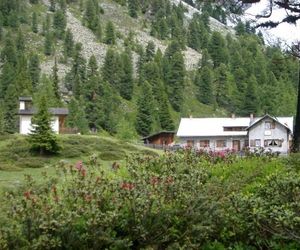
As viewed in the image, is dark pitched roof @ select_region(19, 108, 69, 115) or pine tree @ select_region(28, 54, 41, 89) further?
pine tree @ select_region(28, 54, 41, 89)

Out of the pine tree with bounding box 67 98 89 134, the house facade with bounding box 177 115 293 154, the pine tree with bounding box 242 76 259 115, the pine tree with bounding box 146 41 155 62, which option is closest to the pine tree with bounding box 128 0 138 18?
the pine tree with bounding box 146 41 155 62

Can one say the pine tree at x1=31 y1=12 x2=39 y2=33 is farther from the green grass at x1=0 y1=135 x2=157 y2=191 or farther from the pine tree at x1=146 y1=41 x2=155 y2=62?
the green grass at x1=0 y1=135 x2=157 y2=191

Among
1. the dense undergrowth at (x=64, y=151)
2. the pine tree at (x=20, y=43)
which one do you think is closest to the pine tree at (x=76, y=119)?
the dense undergrowth at (x=64, y=151)

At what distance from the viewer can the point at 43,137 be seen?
4834 cm

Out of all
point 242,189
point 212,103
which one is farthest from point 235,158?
point 212,103

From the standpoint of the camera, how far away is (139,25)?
580 feet

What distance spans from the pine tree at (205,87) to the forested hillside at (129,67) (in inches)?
9.5

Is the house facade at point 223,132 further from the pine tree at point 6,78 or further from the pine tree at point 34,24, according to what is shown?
the pine tree at point 34,24

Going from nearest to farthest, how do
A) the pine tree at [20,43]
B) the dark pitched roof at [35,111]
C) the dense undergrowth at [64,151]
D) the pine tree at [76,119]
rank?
1. the dense undergrowth at [64,151]
2. the dark pitched roof at [35,111]
3. the pine tree at [76,119]
4. the pine tree at [20,43]

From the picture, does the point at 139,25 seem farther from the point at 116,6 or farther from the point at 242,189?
the point at 242,189

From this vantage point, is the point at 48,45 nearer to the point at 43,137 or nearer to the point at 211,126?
the point at 211,126

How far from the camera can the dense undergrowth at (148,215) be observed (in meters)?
6.44

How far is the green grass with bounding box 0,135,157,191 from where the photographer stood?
38781mm

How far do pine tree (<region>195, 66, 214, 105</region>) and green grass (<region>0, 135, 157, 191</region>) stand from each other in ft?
261
